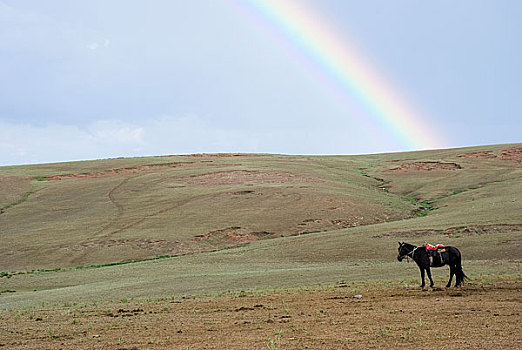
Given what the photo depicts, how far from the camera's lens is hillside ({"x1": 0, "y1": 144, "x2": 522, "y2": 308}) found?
28625mm

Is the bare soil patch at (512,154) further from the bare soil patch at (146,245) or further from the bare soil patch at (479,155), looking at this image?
the bare soil patch at (146,245)

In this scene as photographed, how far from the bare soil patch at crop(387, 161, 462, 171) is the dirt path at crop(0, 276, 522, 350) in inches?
2063

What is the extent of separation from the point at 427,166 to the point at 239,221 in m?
35.4

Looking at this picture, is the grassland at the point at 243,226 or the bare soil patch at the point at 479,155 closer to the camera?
the grassland at the point at 243,226

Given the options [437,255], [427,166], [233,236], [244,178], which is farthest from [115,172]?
[437,255]

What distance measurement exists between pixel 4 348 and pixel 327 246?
24853 mm

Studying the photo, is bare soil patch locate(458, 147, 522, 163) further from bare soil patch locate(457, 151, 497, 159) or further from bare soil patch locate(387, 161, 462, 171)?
bare soil patch locate(387, 161, 462, 171)

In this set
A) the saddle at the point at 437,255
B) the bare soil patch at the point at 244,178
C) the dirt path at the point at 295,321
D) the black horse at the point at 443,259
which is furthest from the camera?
the bare soil patch at the point at 244,178

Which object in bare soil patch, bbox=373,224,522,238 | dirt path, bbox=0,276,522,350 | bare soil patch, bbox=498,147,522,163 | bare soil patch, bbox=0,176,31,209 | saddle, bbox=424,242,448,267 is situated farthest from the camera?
bare soil patch, bbox=498,147,522,163

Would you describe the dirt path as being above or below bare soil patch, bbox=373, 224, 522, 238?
below

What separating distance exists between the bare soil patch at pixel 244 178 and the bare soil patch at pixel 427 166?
16.1 metres

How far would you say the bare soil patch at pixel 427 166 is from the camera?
Answer: 233ft

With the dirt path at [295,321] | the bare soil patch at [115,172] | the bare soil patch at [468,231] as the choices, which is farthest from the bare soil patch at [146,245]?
the bare soil patch at [115,172]

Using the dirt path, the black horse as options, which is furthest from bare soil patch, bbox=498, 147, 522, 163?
the black horse
